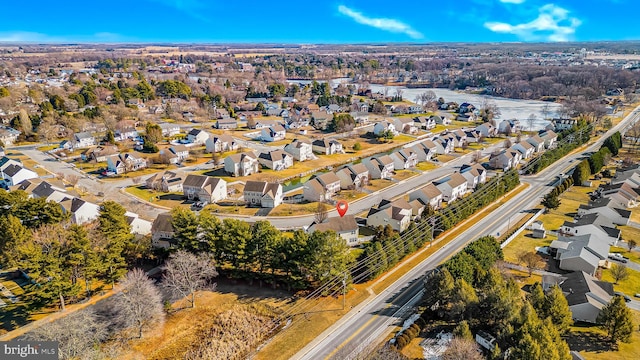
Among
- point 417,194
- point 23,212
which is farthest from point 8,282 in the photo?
point 417,194

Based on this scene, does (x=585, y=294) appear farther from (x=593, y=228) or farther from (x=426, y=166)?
(x=426, y=166)

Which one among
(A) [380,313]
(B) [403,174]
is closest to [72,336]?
(A) [380,313]

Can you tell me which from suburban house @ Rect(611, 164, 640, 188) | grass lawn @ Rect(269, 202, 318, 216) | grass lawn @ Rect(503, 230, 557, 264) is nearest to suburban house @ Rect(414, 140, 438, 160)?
suburban house @ Rect(611, 164, 640, 188)

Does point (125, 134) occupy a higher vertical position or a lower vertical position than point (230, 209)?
higher

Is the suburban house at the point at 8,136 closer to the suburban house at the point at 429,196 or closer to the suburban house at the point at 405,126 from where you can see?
the suburban house at the point at 429,196

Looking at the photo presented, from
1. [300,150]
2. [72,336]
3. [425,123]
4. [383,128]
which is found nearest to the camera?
[72,336]

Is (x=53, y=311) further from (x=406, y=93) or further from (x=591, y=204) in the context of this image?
(x=406, y=93)

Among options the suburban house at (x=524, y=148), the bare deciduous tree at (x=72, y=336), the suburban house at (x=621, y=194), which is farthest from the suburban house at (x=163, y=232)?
the suburban house at (x=524, y=148)
